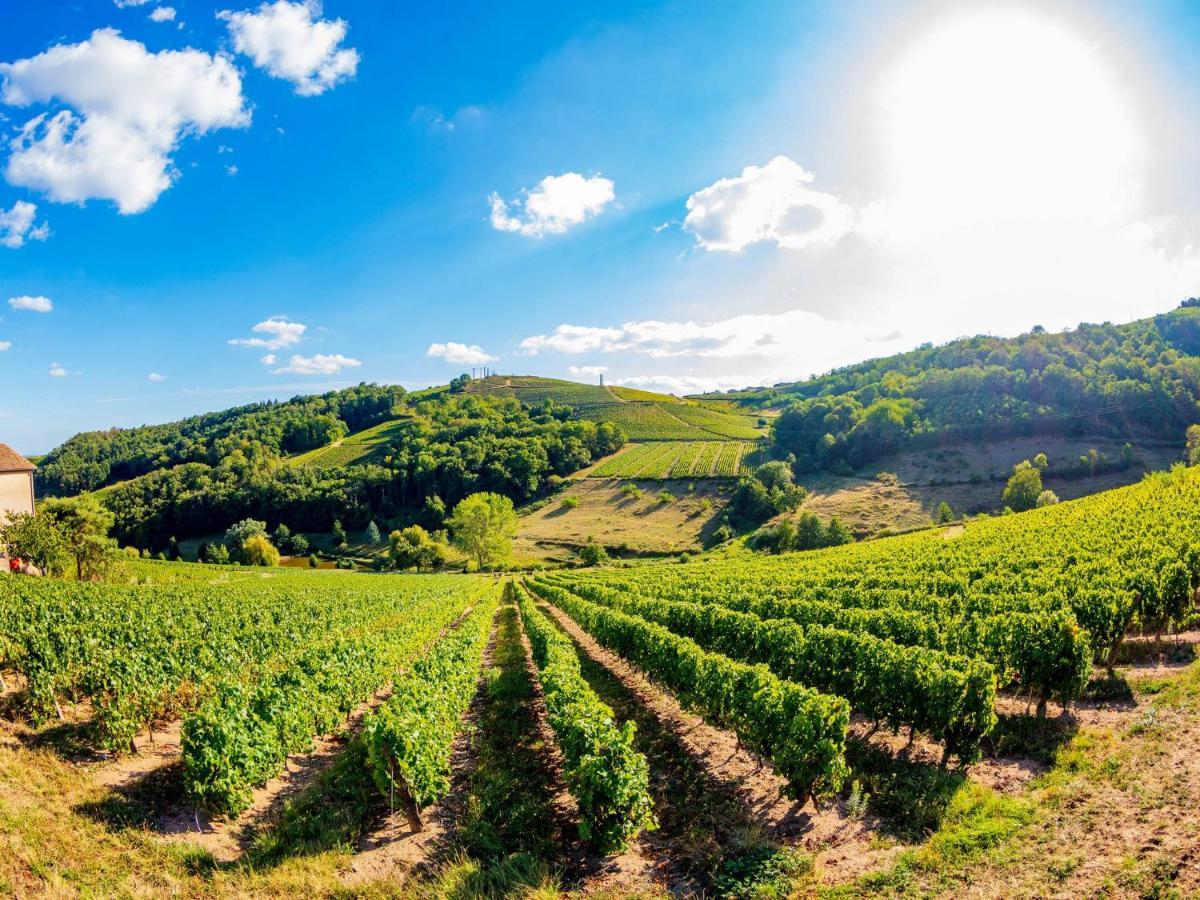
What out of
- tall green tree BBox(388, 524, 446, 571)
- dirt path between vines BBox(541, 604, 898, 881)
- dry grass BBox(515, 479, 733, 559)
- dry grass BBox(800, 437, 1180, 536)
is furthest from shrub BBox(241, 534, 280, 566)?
A: dirt path between vines BBox(541, 604, 898, 881)

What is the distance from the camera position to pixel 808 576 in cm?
3431

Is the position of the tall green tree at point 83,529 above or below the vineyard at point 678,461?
below

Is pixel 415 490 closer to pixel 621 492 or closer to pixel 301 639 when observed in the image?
pixel 621 492

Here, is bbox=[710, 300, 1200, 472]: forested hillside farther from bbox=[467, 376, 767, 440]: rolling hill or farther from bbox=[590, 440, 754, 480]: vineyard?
bbox=[467, 376, 767, 440]: rolling hill

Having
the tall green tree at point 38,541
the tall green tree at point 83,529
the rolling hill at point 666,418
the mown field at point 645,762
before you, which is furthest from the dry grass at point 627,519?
the mown field at point 645,762

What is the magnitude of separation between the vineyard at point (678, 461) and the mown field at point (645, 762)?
310 ft

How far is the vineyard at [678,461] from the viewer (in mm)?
115062

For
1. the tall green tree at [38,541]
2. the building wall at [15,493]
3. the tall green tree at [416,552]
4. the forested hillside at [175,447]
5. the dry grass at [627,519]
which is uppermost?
the forested hillside at [175,447]

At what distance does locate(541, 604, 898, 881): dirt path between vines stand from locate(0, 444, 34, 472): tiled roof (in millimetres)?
63971

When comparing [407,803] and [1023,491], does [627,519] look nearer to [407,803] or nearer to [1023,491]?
[1023,491]

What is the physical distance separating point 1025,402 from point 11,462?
160679mm

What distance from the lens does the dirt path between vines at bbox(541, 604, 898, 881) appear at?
8.98m

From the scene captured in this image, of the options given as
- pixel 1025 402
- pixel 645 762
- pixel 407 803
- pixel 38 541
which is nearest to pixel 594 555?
pixel 38 541

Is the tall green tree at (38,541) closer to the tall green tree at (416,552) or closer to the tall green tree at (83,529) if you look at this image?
the tall green tree at (83,529)
